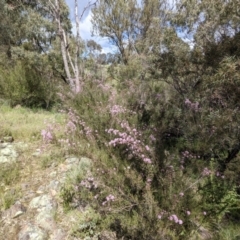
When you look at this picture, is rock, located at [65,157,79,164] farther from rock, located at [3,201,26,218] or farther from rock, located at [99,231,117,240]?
rock, located at [99,231,117,240]

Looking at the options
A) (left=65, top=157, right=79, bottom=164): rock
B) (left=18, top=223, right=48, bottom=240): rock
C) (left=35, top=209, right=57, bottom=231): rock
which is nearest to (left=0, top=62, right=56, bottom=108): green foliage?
(left=65, top=157, right=79, bottom=164): rock

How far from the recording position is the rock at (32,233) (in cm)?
241

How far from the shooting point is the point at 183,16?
6.19 m

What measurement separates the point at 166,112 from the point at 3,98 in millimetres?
5234

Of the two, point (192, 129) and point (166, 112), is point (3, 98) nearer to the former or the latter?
point (166, 112)

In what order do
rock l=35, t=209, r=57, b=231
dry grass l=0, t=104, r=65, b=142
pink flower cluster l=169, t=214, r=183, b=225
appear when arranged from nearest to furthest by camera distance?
pink flower cluster l=169, t=214, r=183, b=225
rock l=35, t=209, r=57, b=231
dry grass l=0, t=104, r=65, b=142

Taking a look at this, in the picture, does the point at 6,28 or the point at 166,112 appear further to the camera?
the point at 6,28

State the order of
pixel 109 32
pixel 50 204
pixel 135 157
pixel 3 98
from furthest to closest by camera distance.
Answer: pixel 109 32 < pixel 3 98 < pixel 50 204 < pixel 135 157

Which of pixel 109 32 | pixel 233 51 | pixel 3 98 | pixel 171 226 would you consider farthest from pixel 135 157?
pixel 109 32

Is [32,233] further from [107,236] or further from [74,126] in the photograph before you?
[74,126]

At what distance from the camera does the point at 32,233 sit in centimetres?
246

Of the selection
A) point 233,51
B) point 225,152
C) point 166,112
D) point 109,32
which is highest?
point 109,32

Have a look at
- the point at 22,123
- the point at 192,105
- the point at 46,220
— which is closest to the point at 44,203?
the point at 46,220

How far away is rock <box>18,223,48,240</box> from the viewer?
7.91ft
